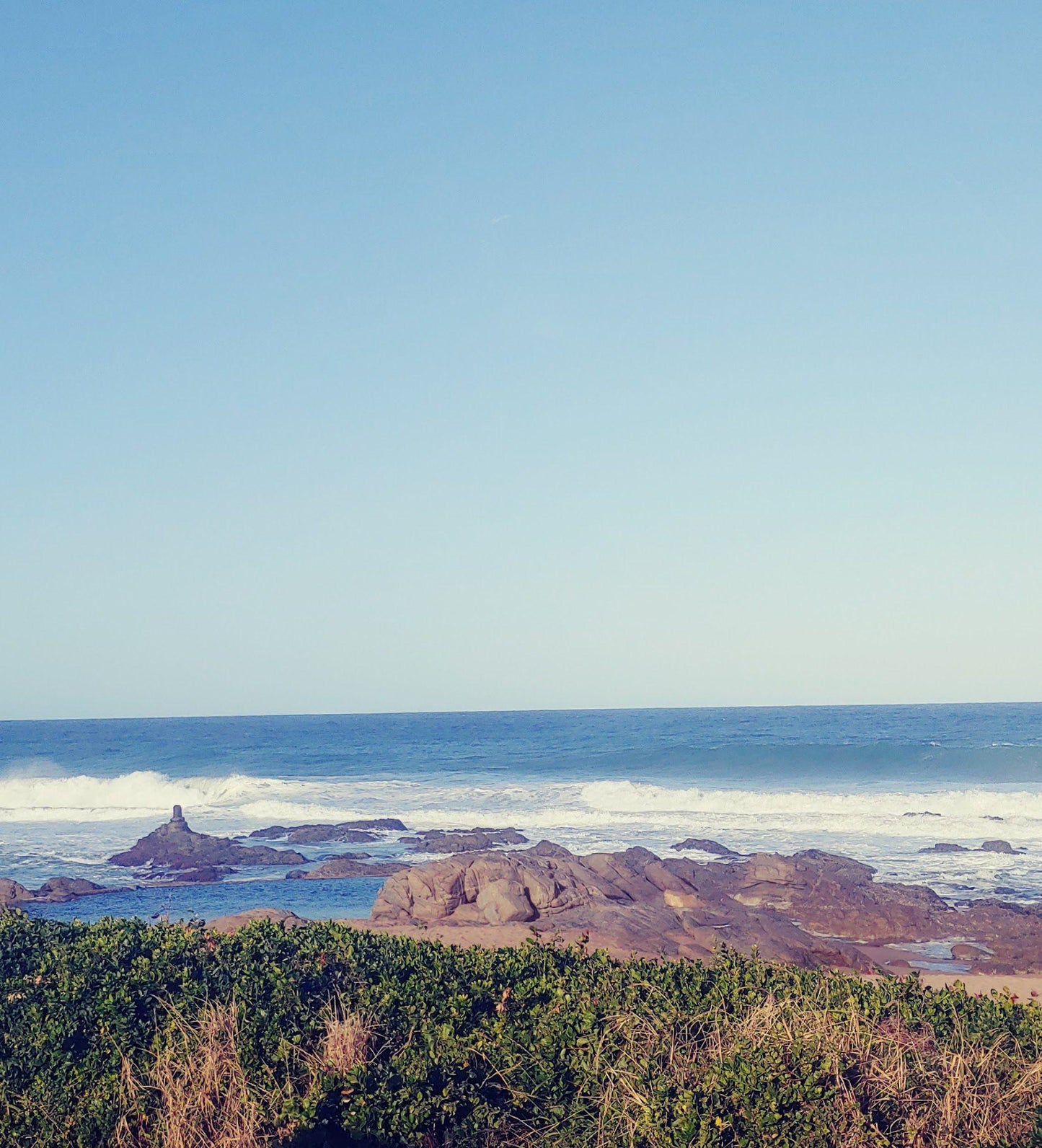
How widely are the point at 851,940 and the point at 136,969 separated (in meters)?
15.5

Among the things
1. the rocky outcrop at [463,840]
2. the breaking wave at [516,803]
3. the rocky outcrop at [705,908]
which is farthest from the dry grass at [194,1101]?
the breaking wave at [516,803]

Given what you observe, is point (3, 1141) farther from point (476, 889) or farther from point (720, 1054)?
point (476, 889)

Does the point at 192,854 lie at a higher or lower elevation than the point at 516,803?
higher

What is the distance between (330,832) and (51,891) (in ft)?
35.4

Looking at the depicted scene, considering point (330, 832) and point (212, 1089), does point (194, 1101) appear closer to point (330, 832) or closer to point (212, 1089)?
point (212, 1089)

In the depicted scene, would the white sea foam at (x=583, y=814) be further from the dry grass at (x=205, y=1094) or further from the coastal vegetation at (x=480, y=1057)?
the dry grass at (x=205, y=1094)

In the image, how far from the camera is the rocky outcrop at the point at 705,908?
→ 16.1 metres

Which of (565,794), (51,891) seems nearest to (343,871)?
(51,891)

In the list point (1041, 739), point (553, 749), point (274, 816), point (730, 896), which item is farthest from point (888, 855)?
point (1041, 739)

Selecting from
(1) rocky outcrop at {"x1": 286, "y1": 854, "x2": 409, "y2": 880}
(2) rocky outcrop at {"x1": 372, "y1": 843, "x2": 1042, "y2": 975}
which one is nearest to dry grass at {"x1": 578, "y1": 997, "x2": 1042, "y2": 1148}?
(2) rocky outcrop at {"x1": 372, "y1": 843, "x2": 1042, "y2": 975}

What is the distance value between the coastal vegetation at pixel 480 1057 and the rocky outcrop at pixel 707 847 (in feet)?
69.4

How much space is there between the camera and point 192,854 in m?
28.2

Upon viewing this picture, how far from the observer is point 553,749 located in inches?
2628

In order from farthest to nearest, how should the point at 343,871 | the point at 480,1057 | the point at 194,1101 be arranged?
the point at 343,871
the point at 480,1057
the point at 194,1101
